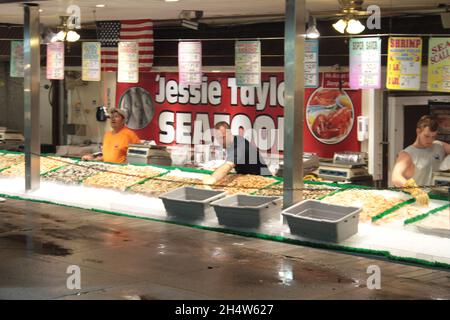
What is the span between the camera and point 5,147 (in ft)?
59.0

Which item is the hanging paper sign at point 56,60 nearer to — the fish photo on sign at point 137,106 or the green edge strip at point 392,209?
the fish photo on sign at point 137,106

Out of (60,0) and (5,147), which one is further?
(5,147)

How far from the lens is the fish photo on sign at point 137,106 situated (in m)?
17.4

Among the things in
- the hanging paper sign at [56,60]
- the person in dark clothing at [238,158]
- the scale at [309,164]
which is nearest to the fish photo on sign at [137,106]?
the hanging paper sign at [56,60]

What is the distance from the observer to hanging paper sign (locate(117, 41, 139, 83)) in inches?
574

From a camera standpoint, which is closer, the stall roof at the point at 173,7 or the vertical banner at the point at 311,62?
the vertical banner at the point at 311,62

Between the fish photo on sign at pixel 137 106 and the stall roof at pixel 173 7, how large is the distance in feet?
6.97

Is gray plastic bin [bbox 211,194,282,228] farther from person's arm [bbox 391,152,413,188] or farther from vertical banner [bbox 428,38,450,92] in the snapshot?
vertical banner [bbox 428,38,450,92]

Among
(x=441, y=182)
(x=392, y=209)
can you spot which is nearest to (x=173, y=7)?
(x=392, y=209)

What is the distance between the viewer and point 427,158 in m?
10.8

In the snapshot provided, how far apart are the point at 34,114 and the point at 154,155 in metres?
2.21

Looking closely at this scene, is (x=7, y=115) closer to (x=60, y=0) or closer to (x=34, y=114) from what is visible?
(x=34, y=114)

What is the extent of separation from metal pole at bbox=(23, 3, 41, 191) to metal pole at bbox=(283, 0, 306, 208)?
5.21m
